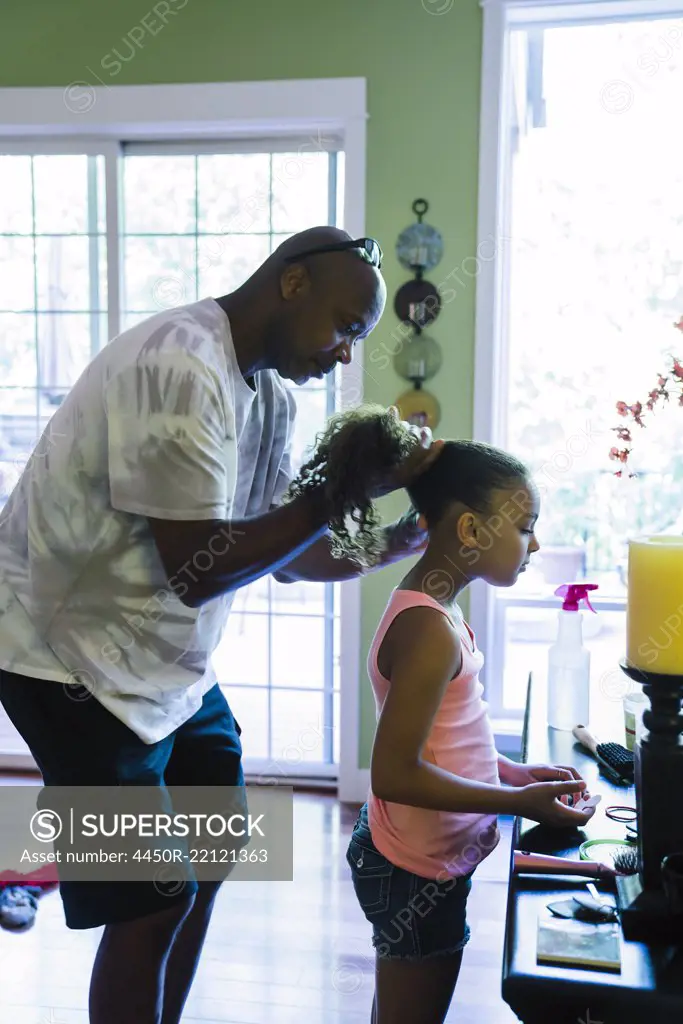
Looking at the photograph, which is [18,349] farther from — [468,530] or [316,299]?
[468,530]

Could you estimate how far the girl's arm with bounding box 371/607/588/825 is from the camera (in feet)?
3.35

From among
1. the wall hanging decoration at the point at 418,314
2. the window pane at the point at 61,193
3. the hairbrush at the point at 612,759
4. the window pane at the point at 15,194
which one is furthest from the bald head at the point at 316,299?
the window pane at the point at 15,194

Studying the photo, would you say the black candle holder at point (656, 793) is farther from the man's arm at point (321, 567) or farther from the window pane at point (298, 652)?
the window pane at point (298, 652)

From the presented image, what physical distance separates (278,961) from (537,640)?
171 cm

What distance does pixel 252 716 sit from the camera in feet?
10.7

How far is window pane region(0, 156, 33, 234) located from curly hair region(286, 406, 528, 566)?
2.30 m

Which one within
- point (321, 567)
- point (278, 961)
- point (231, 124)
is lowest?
point (278, 961)

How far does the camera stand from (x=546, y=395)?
3.04 m

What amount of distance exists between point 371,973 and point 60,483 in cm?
141

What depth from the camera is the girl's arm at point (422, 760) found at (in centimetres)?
102

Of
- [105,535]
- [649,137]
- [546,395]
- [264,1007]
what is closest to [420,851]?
[105,535]

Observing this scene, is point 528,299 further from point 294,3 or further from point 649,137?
point 294,3

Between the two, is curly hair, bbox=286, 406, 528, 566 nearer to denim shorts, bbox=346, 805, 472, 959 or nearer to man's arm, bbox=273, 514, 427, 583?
man's arm, bbox=273, 514, 427, 583

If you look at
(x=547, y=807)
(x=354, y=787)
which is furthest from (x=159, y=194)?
(x=547, y=807)
